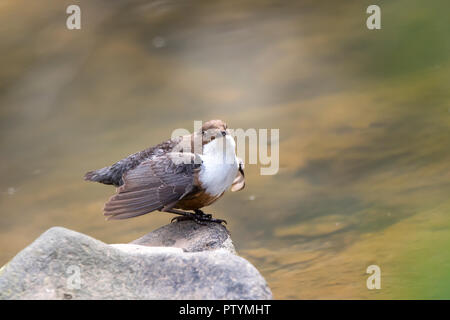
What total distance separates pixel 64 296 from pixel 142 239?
1.35m

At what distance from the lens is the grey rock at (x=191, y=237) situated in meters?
3.94

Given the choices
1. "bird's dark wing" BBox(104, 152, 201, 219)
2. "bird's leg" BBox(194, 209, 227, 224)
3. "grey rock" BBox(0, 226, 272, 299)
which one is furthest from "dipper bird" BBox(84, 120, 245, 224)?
"grey rock" BBox(0, 226, 272, 299)

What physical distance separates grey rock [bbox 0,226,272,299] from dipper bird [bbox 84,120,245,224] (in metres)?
0.68

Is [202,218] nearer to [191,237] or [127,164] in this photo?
[191,237]

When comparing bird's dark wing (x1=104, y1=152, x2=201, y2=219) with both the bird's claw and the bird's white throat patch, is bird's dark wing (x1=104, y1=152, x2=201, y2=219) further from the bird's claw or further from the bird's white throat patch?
the bird's claw

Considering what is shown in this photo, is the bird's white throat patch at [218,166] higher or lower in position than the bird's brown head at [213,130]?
lower

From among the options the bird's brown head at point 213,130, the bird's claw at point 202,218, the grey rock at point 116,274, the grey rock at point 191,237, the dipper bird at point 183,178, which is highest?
the bird's brown head at point 213,130

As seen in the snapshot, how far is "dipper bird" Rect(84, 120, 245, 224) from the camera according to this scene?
390 cm

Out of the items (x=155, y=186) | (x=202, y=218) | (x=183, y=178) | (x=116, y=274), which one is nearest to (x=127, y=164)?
(x=155, y=186)

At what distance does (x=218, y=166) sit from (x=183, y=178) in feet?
0.80

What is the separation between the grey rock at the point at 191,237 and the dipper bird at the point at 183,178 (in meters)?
0.14

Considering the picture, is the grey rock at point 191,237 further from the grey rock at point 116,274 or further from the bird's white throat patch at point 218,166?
the grey rock at point 116,274

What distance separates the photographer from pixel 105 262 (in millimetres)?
3121

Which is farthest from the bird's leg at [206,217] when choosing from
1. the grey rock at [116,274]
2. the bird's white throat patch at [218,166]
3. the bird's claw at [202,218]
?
the grey rock at [116,274]
